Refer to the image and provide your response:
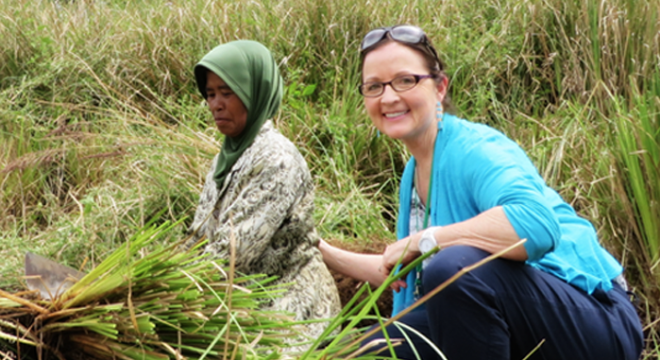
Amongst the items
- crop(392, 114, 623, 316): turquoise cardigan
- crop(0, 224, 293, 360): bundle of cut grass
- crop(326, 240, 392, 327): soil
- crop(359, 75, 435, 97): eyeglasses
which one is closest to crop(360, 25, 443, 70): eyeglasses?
crop(359, 75, 435, 97): eyeglasses

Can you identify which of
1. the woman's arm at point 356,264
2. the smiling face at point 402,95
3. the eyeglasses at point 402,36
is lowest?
the woman's arm at point 356,264

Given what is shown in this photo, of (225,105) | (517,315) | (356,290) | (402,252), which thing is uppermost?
(225,105)

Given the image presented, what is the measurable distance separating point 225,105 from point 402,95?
73 centimetres

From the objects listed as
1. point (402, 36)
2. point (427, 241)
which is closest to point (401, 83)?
point (402, 36)

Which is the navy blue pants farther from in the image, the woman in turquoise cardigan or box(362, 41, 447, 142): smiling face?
box(362, 41, 447, 142): smiling face

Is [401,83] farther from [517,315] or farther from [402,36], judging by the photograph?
[517,315]

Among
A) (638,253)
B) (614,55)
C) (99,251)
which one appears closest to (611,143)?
(638,253)

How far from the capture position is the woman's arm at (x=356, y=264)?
9.04 feet

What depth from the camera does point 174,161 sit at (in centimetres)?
423

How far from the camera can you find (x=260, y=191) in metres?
2.65

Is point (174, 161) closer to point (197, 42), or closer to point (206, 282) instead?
point (197, 42)

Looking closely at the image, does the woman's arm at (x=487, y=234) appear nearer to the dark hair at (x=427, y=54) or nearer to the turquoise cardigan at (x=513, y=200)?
the turquoise cardigan at (x=513, y=200)

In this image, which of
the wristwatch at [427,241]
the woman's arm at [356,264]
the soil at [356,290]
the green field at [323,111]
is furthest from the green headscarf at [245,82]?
the green field at [323,111]

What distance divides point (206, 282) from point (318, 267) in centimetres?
87
